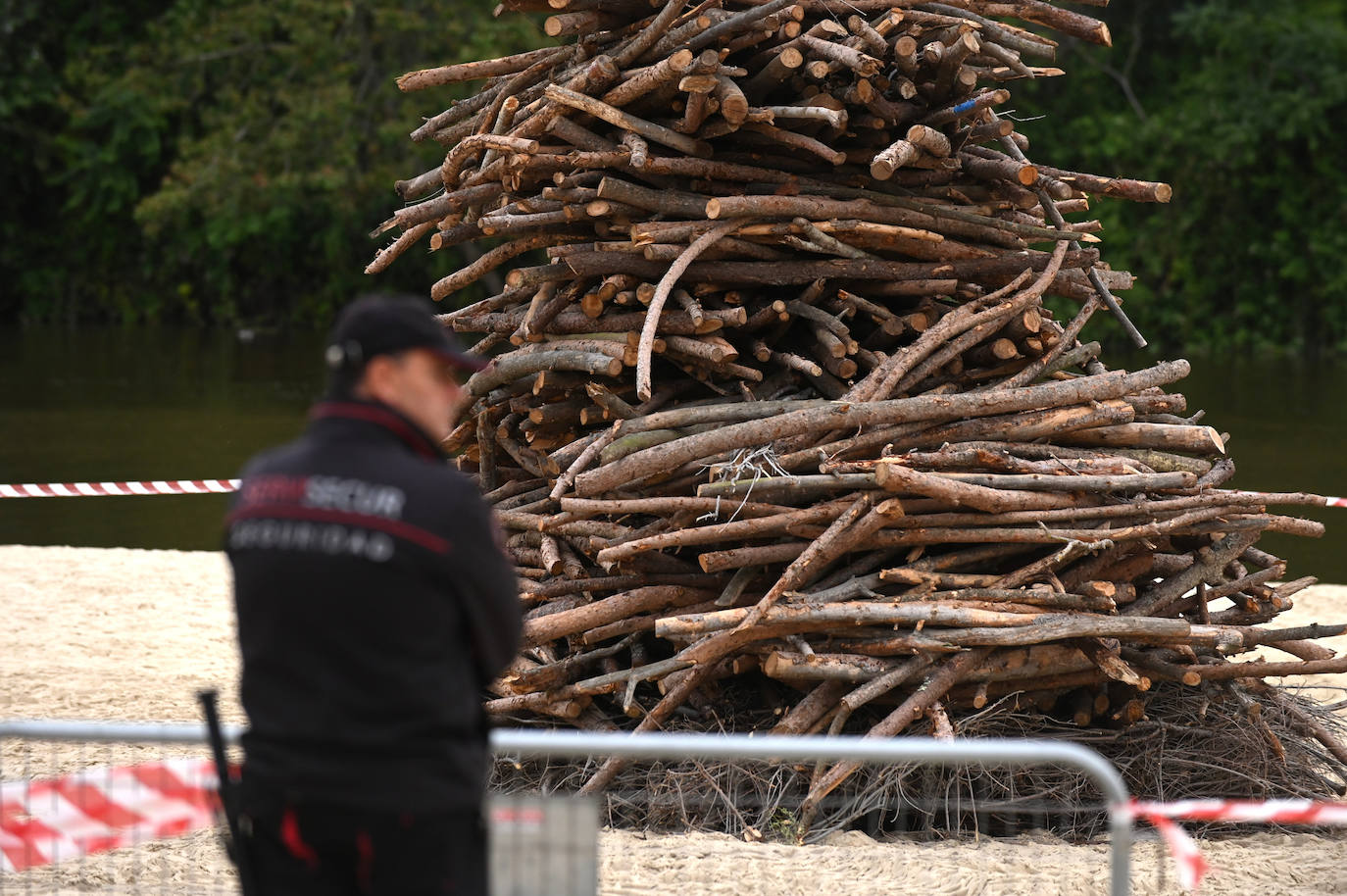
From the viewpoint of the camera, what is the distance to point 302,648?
2625 millimetres

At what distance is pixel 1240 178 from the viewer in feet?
102

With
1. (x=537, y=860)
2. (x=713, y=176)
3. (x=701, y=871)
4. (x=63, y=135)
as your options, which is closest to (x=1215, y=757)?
(x=701, y=871)

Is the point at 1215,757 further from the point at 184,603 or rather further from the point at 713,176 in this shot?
the point at 184,603

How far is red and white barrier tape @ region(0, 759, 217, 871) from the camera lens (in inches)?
160

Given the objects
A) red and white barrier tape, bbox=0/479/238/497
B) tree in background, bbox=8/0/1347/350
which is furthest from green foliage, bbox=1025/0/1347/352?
red and white barrier tape, bbox=0/479/238/497

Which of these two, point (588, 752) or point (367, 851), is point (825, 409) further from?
point (367, 851)

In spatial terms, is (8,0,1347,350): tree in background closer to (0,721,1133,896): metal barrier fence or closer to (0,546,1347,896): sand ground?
(0,546,1347,896): sand ground

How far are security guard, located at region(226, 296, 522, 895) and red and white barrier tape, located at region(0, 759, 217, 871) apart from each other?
1285 millimetres

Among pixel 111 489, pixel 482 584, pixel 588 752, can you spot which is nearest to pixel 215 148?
pixel 111 489

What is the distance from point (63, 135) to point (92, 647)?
28.8m

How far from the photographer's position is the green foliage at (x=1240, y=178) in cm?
2969

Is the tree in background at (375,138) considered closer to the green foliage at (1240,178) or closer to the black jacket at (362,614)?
the green foliage at (1240,178)

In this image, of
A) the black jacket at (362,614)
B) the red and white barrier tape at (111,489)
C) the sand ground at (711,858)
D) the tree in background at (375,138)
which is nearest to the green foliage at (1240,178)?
the tree in background at (375,138)

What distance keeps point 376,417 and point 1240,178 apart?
3106cm
